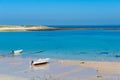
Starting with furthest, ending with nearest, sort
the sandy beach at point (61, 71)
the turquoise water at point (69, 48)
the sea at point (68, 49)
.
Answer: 1. the turquoise water at point (69, 48)
2. the sea at point (68, 49)
3. the sandy beach at point (61, 71)

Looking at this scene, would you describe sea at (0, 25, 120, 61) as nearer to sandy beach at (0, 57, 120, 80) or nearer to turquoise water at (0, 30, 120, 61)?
turquoise water at (0, 30, 120, 61)

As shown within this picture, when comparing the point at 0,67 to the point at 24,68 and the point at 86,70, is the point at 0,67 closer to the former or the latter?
the point at 24,68

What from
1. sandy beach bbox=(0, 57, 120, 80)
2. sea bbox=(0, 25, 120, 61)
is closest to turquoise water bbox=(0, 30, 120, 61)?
sea bbox=(0, 25, 120, 61)

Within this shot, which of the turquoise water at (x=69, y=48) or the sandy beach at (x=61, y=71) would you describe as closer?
the sandy beach at (x=61, y=71)

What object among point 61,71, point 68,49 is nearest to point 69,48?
point 68,49

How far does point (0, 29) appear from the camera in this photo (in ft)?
451

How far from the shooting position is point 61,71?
26.6 m

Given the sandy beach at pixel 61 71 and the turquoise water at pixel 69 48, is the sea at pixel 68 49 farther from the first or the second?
the sandy beach at pixel 61 71

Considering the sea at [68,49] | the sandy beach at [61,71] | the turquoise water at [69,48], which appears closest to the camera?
the sandy beach at [61,71]

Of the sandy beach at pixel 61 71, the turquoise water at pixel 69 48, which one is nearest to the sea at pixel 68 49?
the turquoise water at pixel 69 48

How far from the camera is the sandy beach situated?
76.8 ft

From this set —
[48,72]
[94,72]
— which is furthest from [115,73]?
[48,72]

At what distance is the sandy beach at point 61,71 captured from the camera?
76.8ft

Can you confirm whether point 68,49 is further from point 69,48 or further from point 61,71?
point 61,71
